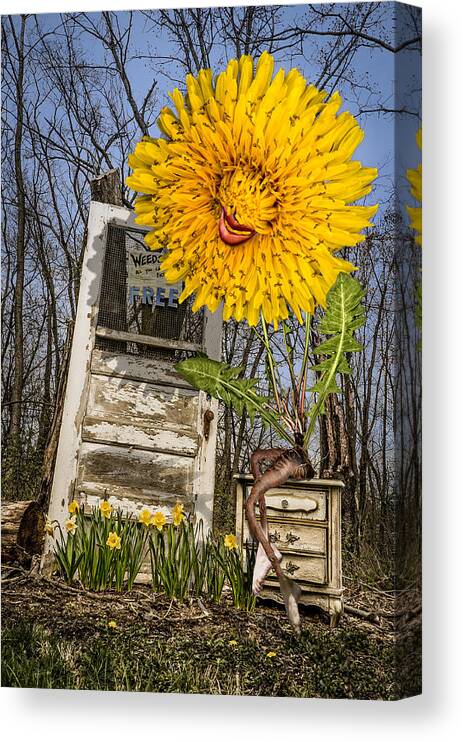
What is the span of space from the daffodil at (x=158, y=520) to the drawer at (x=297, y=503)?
35cm

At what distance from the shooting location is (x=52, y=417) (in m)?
3.69

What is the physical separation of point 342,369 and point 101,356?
803 millimetres

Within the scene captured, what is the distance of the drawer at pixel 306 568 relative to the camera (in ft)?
11.2

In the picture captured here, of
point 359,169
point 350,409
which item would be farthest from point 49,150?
point 350,409

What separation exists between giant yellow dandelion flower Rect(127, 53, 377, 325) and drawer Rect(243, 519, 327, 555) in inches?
25.1

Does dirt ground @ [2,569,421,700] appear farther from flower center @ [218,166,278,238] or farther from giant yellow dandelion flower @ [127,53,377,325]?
flower center @ [218,166,278,238]

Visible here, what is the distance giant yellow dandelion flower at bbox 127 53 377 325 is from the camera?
11.1 ft

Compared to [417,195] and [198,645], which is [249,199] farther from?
[198,645]

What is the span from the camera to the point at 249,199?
3.45 meters

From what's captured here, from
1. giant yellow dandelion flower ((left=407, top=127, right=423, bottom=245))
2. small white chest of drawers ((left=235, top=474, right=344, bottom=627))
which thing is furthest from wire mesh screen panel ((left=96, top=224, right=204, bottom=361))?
giant yellow dandelion flower ((left=407, top=127, right=423, bottom=245))

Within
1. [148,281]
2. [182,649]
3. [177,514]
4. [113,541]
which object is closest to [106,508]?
[113,541]

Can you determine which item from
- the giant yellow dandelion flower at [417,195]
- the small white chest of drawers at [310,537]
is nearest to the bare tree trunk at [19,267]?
the small white chest of drawers at [310,537]

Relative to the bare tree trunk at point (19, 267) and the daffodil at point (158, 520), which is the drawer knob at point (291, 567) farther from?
the bare tree trunk at point (19, 267)

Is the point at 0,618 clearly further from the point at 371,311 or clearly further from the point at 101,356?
the point at 371,311
